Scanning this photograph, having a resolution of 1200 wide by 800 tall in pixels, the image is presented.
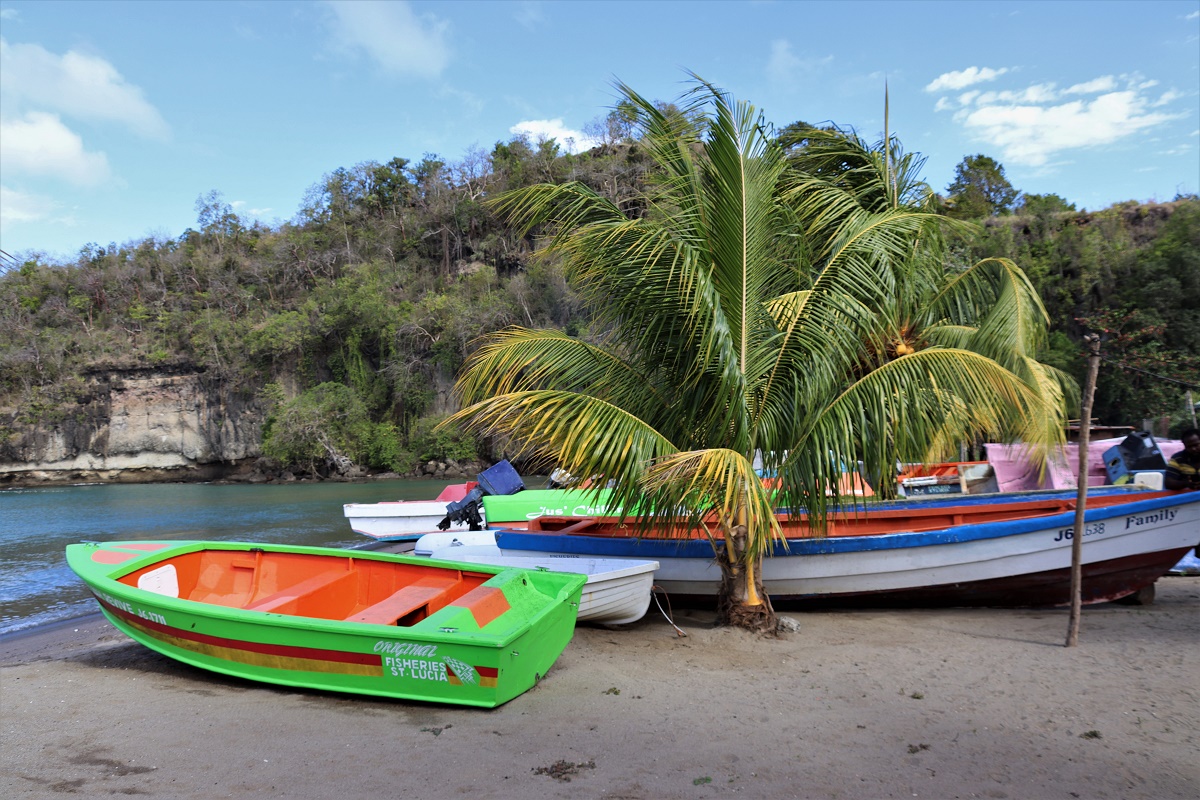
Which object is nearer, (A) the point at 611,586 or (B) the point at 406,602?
(B) the point at 406,602

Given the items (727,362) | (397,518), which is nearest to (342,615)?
(727,362)

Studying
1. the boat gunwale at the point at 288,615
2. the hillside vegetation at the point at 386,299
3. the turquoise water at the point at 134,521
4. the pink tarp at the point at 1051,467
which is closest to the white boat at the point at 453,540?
the boat gunwale at the point at 288,615

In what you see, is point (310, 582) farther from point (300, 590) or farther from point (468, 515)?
point (468, 515)

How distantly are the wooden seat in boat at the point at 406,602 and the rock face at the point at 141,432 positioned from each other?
154 ft

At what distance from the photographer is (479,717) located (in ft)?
18.5

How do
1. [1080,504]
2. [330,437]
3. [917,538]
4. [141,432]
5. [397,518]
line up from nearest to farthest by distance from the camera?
[1080,504] → [917,538] → [397,518] → [330,437] → [141,432]

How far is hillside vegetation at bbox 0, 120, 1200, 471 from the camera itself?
31031mm

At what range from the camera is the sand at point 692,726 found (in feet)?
A: 14.8

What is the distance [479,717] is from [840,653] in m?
3.49

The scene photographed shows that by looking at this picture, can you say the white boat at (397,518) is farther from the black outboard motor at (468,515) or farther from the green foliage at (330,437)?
the green foliage at (330,437)

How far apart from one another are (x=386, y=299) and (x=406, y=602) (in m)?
48.0

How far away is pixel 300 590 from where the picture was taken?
751 cm

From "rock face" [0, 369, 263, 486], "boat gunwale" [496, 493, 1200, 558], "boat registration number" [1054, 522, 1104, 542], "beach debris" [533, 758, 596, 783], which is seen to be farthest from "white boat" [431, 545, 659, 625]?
"rock face" [0, 369, 263, 486]

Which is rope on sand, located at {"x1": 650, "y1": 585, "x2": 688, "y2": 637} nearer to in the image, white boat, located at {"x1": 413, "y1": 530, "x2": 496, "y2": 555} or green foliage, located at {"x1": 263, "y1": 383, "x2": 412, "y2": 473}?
white boat, located at {"x1": 413, "y1": 530, "x2": 496, "y2": 555}
